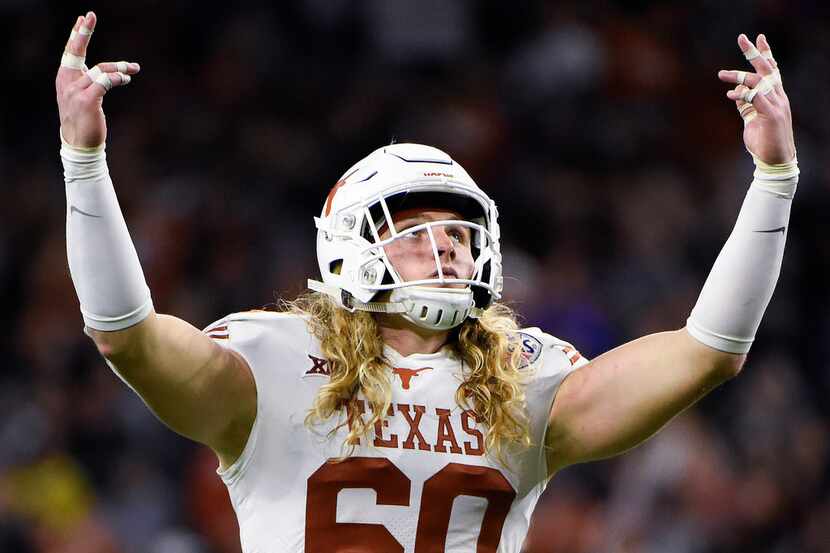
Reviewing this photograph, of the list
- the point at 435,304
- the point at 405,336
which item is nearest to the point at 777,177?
the point at 435,304

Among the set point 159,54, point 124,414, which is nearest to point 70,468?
point 124,414

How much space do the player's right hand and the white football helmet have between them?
0.59m

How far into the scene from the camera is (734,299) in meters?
2.63

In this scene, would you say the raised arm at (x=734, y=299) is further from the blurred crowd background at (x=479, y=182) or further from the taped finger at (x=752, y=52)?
the blurred crowd background at (x=479, y=182)

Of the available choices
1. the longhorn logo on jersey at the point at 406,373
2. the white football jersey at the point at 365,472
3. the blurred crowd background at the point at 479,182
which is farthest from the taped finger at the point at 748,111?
the blurred crowd background at the point at 479,182

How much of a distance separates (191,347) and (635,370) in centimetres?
86

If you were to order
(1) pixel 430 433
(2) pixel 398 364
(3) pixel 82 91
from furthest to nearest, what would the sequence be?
(2) pixel 398 364 → (1) pixel 430 433 → (3) pixel 82 91

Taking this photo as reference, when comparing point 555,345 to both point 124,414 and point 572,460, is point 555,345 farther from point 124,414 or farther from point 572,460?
point 124,414

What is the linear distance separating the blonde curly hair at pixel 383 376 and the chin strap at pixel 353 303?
0.7 inches

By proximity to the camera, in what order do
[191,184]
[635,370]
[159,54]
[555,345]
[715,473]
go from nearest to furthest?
[635,370] → [555,345] → [715,473] → [191,184] → [159,54]

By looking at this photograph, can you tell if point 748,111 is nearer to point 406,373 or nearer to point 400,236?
point 400,236

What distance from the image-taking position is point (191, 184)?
6812mm

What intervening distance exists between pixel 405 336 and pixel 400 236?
0.22 meters

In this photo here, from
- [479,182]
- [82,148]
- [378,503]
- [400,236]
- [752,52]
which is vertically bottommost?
[479,182]
